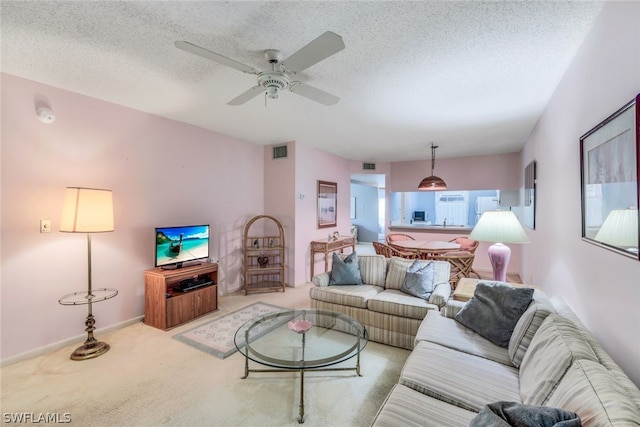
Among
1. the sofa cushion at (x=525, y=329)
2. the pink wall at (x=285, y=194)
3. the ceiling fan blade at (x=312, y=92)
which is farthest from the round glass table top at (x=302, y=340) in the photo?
the pink wall at (x=285, y=194)

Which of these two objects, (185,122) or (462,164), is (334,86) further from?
(462,164)

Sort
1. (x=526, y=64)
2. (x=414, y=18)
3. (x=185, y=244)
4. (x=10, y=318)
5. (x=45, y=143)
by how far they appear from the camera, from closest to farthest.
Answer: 1. (x=414, y=18)
2. (x=526, y=64)
3. (x=10, y=318)
4. (x=45, y=143)
5. (x=185, y=244)

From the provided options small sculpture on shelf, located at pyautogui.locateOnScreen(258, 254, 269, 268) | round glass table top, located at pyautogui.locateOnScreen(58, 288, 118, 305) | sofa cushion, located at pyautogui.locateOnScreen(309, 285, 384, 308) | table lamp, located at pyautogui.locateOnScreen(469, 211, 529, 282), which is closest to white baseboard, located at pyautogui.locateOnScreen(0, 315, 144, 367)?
round glass table top, located at pyautogui.locateOnScreen(58, 288, 118, 305)

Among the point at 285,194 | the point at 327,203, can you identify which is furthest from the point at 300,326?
the point at 327,203

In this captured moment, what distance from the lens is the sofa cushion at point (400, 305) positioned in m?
2.66

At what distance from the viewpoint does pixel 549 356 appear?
4.54 feet

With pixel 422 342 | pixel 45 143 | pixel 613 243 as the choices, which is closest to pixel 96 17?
pixel 45 143

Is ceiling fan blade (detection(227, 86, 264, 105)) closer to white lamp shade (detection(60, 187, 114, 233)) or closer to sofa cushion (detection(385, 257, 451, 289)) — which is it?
white lamp shade (detection(60, 187, 114, 233))

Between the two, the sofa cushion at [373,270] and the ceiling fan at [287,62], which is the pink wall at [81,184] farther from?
the sofa cushion at [373,270]

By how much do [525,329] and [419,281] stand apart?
125 cm

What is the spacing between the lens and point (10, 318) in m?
2.47

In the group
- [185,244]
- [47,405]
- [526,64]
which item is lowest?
[47,405]

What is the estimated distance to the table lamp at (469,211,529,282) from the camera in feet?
8.27

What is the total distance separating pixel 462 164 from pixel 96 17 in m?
6.38
